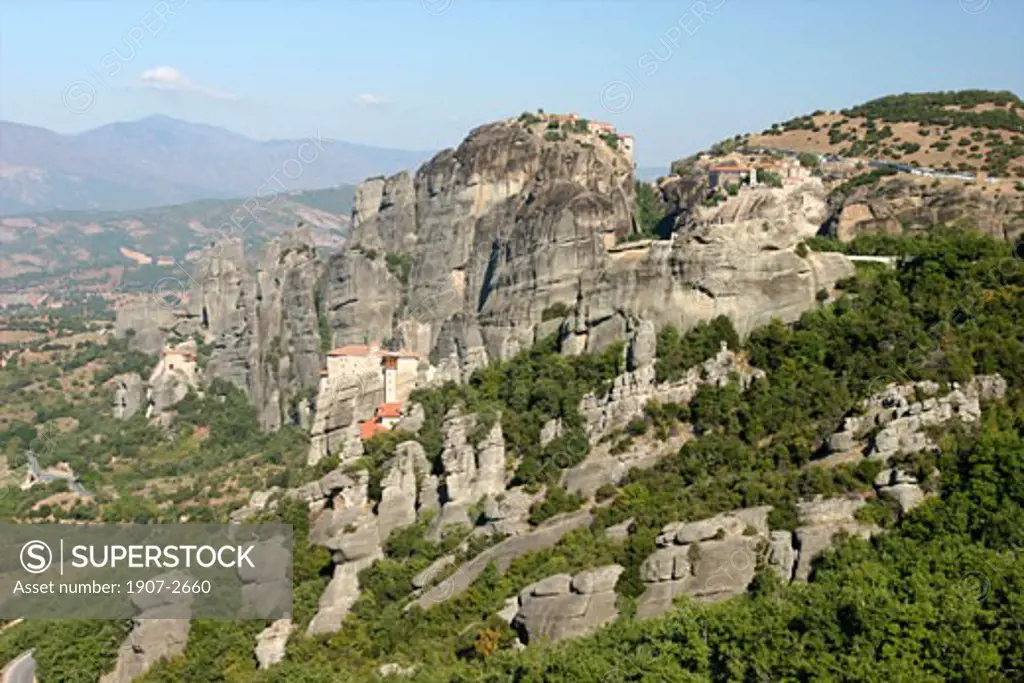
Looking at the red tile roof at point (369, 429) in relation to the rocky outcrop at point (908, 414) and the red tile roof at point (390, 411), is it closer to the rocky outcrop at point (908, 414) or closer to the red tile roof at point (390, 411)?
the red tile roof at point (390, 411)

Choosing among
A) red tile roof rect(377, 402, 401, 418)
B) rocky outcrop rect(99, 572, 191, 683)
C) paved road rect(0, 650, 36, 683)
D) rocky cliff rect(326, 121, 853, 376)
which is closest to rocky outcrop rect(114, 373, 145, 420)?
rocky cliff rect(326, 121, 853, 376)

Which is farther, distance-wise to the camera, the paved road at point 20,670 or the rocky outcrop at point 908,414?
the paved road at point 20,670

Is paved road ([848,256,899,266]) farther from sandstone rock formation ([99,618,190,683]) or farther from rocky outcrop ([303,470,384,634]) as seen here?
sandstone rock formation ([99,618,190,683])

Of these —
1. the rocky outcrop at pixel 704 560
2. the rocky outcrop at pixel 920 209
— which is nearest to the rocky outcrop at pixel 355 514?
the rocky outcrop at pixel 704 560

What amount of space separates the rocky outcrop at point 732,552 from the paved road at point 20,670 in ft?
58.7

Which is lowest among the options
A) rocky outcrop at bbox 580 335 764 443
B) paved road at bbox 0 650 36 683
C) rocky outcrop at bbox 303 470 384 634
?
paved road at bbox 0 650 36 683

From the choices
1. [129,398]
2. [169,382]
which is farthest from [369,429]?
[129,398]

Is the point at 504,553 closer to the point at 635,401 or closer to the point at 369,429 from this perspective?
the point at 635,401

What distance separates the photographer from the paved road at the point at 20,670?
1381 inches

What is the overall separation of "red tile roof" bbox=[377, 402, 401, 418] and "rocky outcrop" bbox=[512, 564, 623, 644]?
1611cm

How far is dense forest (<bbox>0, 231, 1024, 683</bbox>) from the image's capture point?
75.6 feet

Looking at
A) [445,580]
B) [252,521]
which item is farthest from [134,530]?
[445,580]

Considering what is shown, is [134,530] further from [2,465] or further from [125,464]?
[2,465]

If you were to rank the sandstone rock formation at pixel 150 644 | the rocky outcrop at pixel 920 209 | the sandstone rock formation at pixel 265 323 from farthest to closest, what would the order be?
the sandstone rock formation at pixel 265 323 → the rocky outcrop at pixel 920 209 → the sandstone rock formation at pixel 150 644
